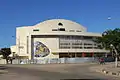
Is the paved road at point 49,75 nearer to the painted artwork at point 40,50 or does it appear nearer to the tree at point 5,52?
the painted artwork at point 40,50

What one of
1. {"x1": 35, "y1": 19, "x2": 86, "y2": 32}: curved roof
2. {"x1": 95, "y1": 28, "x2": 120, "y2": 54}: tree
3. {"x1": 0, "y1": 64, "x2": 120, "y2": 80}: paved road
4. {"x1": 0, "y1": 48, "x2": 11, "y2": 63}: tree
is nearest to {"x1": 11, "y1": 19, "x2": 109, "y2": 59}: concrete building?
{"x1": 35, "y1": 19, "x2": 86, "y2": 32}: curved roof

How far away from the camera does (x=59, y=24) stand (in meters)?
129

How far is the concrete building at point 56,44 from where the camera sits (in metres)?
116

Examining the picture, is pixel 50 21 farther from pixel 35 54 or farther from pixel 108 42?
pixel 108 42

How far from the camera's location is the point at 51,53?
11712cm

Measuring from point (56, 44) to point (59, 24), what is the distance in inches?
562

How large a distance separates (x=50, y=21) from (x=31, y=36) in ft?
42.5

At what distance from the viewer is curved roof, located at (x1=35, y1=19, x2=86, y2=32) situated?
128 m

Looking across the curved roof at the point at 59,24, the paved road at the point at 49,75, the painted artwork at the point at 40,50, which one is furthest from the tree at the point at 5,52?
the paved road at the point at 49,75

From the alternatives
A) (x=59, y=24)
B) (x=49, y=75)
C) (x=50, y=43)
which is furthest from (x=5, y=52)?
(x=49, y=75)

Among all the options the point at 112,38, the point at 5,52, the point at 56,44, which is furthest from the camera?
the point at 5,52

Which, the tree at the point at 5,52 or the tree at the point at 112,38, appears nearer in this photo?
the tree at the point at 112,38

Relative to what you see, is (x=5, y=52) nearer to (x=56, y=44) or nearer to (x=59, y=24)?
(x=59, y=24)

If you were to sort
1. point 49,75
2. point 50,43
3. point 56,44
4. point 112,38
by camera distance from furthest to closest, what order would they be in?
point 50,43
point 56,44
point 112,38
point 49,75
